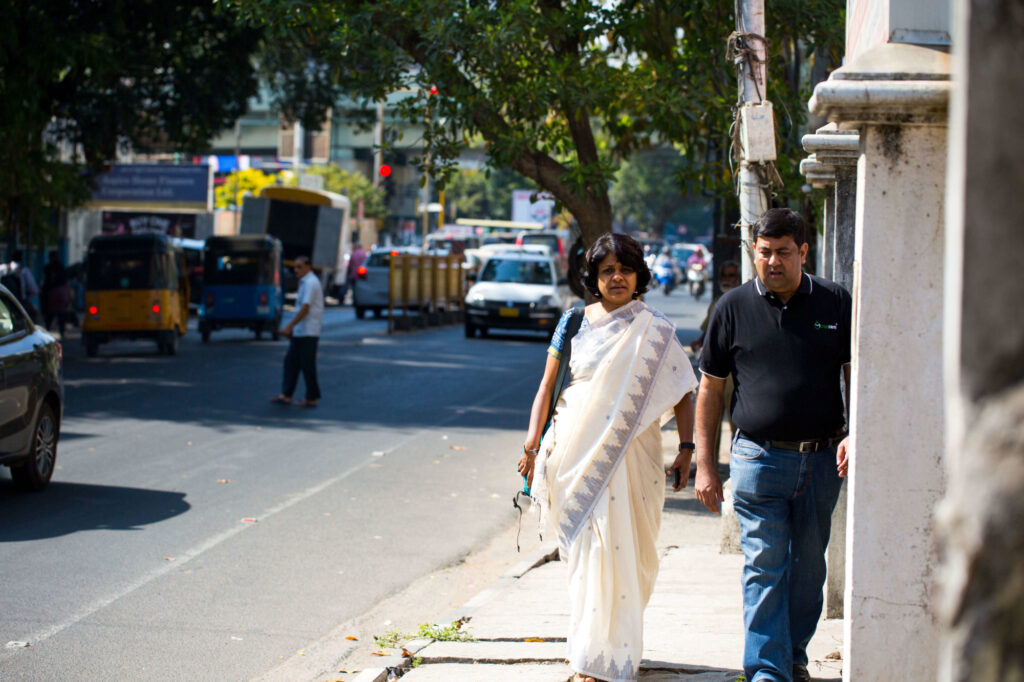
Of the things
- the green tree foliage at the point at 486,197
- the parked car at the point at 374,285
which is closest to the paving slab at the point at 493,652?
the parked car at the point at 374,285

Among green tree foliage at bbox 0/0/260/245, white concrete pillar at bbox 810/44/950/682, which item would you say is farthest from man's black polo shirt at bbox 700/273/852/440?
green tree foliage at bbox 0/0/260/245

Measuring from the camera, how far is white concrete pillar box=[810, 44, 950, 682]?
3625mm

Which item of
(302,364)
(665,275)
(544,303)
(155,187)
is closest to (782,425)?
(302,364)

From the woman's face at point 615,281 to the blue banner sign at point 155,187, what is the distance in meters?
38.3

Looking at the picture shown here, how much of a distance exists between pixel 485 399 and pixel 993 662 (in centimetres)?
1560

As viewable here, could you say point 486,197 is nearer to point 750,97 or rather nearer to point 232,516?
point 232,516

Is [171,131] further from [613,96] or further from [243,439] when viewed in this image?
[613,96]

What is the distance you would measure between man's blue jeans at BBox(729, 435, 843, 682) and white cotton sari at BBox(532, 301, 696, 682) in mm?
398

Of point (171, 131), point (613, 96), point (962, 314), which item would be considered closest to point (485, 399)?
point (613, 96)

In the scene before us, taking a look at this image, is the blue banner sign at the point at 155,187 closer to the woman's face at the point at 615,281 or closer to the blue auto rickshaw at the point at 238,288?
the blue auto rickshaw at the point at 238,288

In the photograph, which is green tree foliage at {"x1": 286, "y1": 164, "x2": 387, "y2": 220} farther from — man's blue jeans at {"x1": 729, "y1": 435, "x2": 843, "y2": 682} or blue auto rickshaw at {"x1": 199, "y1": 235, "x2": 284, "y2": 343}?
man's blue jeans at {"x1": 729, "y1": 435, "x2": 843, "y2": 682}

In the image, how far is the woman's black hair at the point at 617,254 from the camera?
500 centimetres

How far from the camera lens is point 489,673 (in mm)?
5250

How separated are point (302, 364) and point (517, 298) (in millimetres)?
12892
